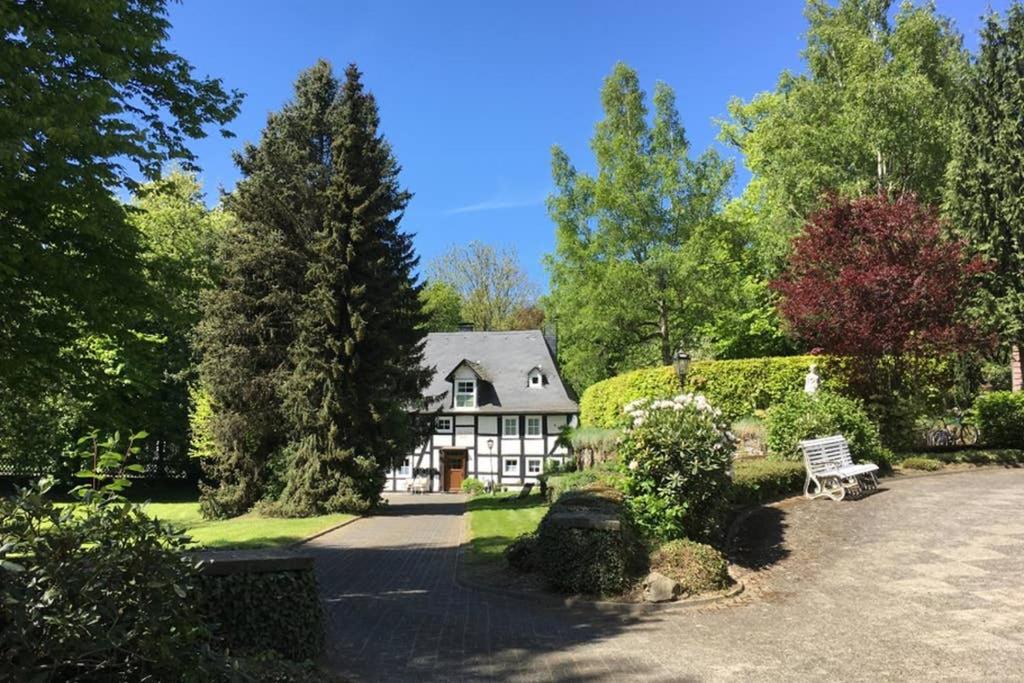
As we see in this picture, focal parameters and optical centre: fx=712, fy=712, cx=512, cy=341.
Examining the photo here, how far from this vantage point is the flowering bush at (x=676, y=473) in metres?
9.38

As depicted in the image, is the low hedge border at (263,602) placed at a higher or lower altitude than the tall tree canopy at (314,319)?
lower

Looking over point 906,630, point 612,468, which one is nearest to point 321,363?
point 612,468

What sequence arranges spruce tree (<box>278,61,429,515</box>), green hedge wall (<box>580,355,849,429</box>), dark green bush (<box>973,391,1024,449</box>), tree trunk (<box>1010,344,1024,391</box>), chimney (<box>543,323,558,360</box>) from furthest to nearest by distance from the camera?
chimney (<box>543,323,558,360</box>) < tree trunk (<box>1010,344,1024,391</box>) < spruce tree (<box>278,61,429,515</box>) < green hedge wall (<box>580,355,849,429</box>) < dark green bush (<box>973,391,1024,449</box>)

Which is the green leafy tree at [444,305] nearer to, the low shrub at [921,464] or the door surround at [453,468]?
the door surround at [453,468]

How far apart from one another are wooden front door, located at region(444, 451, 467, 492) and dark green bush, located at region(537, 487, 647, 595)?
3038 cm

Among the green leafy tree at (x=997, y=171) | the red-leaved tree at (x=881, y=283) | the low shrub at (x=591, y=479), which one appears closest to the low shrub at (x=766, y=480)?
the low shrub at (x=591, y=479)

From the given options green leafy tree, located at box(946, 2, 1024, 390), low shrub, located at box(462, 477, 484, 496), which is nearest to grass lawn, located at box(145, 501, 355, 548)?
low shrub, located at box(462, 477, 484, 496)

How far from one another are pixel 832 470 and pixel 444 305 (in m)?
44.3

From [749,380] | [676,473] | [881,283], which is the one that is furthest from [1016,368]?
[676,473]

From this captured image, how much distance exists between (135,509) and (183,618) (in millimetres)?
662

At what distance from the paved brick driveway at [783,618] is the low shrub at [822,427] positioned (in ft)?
9.66

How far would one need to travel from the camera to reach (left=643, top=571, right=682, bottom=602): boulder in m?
8.13

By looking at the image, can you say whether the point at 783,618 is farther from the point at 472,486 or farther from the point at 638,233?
the point at 472,486

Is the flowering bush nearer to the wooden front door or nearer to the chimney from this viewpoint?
the wooden front door
